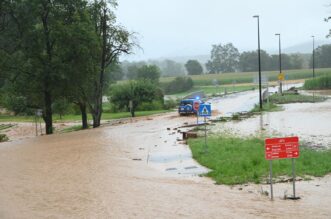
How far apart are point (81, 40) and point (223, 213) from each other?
32.1 m

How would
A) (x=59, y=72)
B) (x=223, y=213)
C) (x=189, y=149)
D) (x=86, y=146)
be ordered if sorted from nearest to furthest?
(x=223, y=213)
(x=189, y=149)
(x=86, y=146)
(x=59, y=72)

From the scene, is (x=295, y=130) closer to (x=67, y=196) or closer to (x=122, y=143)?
(x=122, y=143)

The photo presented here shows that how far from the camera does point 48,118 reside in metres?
44.8

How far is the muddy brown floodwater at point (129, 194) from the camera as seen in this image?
11.5 m

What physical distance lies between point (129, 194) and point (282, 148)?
4529mm

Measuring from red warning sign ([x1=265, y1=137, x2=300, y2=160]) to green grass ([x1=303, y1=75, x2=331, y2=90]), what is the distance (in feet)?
232

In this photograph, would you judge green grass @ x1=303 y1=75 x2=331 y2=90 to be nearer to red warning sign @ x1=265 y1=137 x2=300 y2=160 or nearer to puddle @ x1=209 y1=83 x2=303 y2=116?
puddle @ x1=209 y1=83 x2=303 y2=116

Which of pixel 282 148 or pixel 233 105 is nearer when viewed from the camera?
pixel 282 148

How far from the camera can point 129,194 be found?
13.9 m

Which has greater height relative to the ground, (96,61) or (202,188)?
(96,61)

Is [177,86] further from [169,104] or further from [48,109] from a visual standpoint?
[48,109]

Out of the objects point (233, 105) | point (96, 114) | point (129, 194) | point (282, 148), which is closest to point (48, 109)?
point (96, 114)

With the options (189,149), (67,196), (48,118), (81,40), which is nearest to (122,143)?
(189,149)

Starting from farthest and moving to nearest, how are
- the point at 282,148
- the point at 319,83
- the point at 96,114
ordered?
the point at 319,83
the point at 96,114
the point at 282,148
